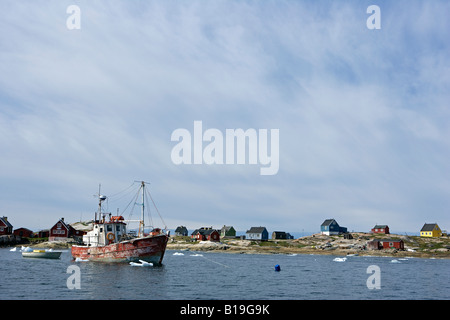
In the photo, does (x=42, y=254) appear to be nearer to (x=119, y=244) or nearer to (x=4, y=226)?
(x=119, y=244)

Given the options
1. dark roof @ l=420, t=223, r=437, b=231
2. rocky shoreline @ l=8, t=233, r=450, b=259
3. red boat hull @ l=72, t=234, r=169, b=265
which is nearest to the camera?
red boat hull @ l=72, t=234, r=169, b=265

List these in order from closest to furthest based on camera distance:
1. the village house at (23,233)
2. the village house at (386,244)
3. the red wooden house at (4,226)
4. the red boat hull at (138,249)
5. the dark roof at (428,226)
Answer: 1. the red boat hull at (138,249)
2. the village house at (386,244)
3. the red wooden house at (4,226)
4. the village house at (23,233)
5. the dark roof at (428,226)

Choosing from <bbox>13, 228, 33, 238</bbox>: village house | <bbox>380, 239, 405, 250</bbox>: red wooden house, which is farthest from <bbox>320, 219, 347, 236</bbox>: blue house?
<bbox>13, 228, 33, 238</bbox>: village house

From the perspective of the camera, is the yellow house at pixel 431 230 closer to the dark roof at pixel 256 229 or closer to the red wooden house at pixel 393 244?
the red wooden house at pixel 393 244

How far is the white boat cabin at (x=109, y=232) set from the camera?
2776 inches

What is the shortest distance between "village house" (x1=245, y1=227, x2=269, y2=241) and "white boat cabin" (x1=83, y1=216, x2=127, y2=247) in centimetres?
9101

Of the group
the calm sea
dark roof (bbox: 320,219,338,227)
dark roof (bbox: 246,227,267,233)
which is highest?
dark roof (bbox: 320,219,338,227)

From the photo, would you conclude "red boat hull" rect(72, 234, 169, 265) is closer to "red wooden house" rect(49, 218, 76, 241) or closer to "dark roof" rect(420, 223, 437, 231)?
"red wooden house" rect(49, 218, 76, 241)

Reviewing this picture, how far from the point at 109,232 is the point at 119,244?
16.1 ft

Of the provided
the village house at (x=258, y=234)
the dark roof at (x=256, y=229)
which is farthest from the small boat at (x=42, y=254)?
the dark roof at (x=256, y=229)

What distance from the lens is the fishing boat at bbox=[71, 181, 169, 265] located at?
66.5 meters
